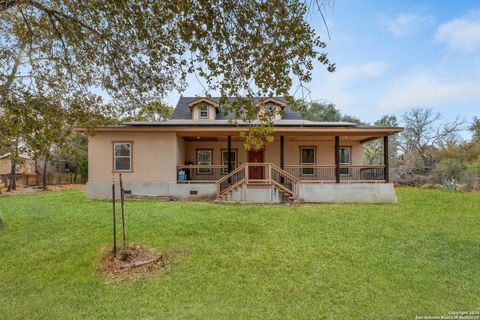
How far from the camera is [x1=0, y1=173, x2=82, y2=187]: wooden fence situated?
24.5m

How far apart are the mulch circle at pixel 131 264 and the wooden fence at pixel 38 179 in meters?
23.6

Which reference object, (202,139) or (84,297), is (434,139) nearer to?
(202,139)

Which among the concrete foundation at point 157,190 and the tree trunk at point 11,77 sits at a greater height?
the tree trunk at point 11,77

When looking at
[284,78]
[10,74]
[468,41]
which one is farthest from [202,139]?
[468,41]

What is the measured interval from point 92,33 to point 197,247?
17.7 ft

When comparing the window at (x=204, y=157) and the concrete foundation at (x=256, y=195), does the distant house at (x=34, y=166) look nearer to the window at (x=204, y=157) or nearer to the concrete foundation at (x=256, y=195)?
the window at (x=204, y=157)

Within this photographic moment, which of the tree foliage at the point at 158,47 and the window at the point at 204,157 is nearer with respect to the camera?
the tree foliage at the point at 158,47

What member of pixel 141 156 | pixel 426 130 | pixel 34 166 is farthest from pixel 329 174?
pixel 34 166

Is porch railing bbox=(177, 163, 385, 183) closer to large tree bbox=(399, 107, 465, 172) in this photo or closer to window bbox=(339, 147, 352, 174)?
window bbox=(339, 147, 352, 174)

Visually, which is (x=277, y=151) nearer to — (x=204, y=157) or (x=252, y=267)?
(x=204, y=157)

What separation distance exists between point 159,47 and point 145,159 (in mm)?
9136

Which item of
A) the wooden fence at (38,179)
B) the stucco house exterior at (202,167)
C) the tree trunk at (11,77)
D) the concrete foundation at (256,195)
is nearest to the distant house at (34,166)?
the wooden fence at (38,179)

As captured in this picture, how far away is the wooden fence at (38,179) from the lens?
24.5 m

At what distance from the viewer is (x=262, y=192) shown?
1227cm
